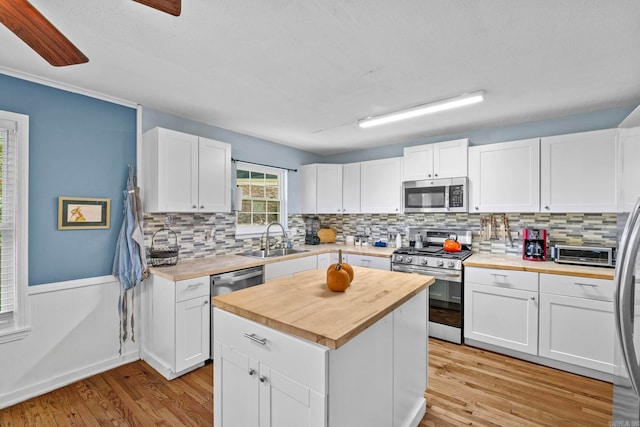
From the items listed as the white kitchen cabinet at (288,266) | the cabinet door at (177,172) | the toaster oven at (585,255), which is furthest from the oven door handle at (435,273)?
the cabinet door at (177,172)

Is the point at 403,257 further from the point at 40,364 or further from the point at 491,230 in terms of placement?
the point at 40,364

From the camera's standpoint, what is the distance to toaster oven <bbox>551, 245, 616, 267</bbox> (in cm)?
268

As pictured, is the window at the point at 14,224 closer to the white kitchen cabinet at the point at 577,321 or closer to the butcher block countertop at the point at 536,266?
the butcher block countertop at the point at 536,266

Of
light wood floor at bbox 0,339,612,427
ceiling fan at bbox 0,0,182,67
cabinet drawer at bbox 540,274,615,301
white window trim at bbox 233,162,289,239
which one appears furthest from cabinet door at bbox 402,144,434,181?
ceiling fan at bbox 0,0,182,67

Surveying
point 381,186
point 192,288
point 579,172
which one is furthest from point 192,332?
point 579,172

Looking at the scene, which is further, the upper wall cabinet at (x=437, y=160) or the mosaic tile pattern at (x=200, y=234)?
the upper wall cabinet at (x=437, y=160)

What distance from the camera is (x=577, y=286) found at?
2564 millimetres

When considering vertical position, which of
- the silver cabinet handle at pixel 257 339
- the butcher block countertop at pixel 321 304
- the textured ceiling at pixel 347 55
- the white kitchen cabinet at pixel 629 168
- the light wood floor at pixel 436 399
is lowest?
the light wood floor at pixel 436 399

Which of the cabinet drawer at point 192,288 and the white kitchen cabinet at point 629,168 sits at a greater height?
the white kitchen cabinet at point 629,168

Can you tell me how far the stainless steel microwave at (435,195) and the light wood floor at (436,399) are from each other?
1.73 meters

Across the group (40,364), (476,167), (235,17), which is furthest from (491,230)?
(40,364)

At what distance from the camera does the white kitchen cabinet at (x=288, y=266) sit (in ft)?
10.7

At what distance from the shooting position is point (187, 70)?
2.15m

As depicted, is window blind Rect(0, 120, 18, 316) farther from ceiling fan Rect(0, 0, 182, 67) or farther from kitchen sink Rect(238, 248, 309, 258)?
kitchen sink Rect(238, 248, 309, 258)
